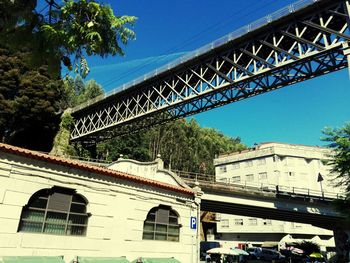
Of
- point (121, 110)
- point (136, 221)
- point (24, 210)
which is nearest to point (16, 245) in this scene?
point (24, 210)

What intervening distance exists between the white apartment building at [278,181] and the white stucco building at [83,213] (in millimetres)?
44303

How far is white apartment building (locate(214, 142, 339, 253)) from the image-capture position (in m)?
57.8

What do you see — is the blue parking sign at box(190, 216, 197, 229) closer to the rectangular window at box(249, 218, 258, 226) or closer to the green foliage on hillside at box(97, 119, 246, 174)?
the green foliage on hillside at box(97, 119, 246, 174)

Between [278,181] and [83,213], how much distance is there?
173 ft

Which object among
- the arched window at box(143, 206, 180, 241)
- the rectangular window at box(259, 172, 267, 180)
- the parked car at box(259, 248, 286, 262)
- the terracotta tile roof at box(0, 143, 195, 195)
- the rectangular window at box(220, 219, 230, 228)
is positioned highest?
the rectangular window at box(259, 172, 267, 180)

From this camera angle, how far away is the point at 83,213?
41.4 feet

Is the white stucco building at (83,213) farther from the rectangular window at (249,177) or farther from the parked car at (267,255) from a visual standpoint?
the rectangular window at (249,177)

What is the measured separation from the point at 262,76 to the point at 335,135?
29.1 feet

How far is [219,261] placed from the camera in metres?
34.7

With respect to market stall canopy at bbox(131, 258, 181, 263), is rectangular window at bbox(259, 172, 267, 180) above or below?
above

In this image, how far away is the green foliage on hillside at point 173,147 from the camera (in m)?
59.4

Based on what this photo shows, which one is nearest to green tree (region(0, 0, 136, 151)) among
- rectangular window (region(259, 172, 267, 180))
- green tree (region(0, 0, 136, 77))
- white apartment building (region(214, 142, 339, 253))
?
green tree (region(0, 0, 136, 77))

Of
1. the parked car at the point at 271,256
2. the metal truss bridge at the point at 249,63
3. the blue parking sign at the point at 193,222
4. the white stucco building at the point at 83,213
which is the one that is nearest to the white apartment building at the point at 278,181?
the parked car at the point at 271,256

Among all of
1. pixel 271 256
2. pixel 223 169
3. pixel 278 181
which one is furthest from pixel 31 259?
pixel 223 169
